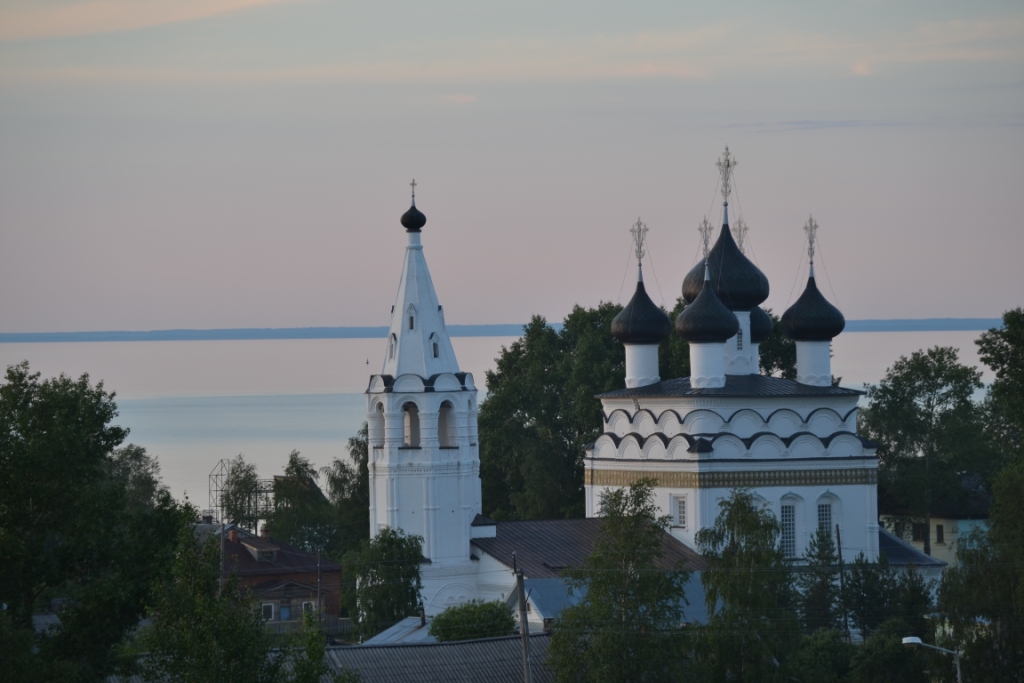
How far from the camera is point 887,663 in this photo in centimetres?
2306

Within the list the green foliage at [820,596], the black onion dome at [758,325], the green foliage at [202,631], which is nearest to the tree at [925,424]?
the black onion dome at [758,325]

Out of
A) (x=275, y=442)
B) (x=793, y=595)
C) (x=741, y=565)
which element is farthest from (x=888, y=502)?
(x=275, y=442)

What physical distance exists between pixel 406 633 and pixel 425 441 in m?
3.92

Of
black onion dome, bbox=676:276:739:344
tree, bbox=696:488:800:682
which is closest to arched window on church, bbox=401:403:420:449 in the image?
black onion dome, bbox=676:276:739:344

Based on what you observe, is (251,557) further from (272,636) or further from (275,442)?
(275,442)

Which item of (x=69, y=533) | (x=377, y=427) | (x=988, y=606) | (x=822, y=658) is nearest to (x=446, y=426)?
(x=377, y=427)

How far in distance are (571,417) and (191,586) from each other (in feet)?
74.3

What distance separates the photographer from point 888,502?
40156 mm

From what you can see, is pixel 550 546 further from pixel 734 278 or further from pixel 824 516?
pixel 734 278

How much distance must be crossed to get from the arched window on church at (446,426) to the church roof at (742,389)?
10.8ft

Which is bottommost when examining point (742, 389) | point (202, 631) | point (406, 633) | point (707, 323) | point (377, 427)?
point (406, 633)

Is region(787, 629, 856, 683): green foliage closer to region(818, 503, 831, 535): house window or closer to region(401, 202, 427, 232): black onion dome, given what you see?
region(818, 503, 831, 535): house window

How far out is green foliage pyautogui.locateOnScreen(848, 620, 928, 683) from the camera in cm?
2295

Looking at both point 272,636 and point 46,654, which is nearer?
point 272,636
